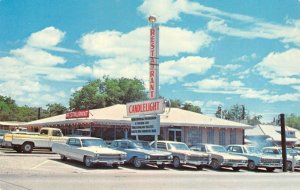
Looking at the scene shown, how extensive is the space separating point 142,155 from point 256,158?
7.99 metres

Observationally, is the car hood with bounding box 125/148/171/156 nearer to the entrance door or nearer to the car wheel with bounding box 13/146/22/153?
the car wheel with bounding box 13/146/22/153

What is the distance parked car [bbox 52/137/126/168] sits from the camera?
23.0m

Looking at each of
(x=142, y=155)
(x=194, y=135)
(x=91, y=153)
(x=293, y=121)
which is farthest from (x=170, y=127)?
(x=293, y=121)

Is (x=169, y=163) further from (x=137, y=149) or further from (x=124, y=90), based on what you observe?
(x=124, y=90)

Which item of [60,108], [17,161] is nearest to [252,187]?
[17,161]

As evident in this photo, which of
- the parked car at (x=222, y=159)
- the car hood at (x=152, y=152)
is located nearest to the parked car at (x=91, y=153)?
the car hood at (x=152, y=152)

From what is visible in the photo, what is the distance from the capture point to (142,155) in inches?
969

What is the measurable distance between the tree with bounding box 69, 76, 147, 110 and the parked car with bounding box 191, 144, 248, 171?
5101 centimetres

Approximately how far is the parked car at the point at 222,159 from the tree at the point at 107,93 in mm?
51013

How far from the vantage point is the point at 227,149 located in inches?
1180

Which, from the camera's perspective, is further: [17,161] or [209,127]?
[209,127]

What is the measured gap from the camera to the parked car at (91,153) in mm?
22953

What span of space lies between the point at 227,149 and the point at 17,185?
1778cm

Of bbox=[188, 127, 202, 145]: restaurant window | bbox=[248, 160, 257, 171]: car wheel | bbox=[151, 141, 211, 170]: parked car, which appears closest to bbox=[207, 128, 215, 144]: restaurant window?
bbox=[188, 127, 202, 145]: restaurant window
